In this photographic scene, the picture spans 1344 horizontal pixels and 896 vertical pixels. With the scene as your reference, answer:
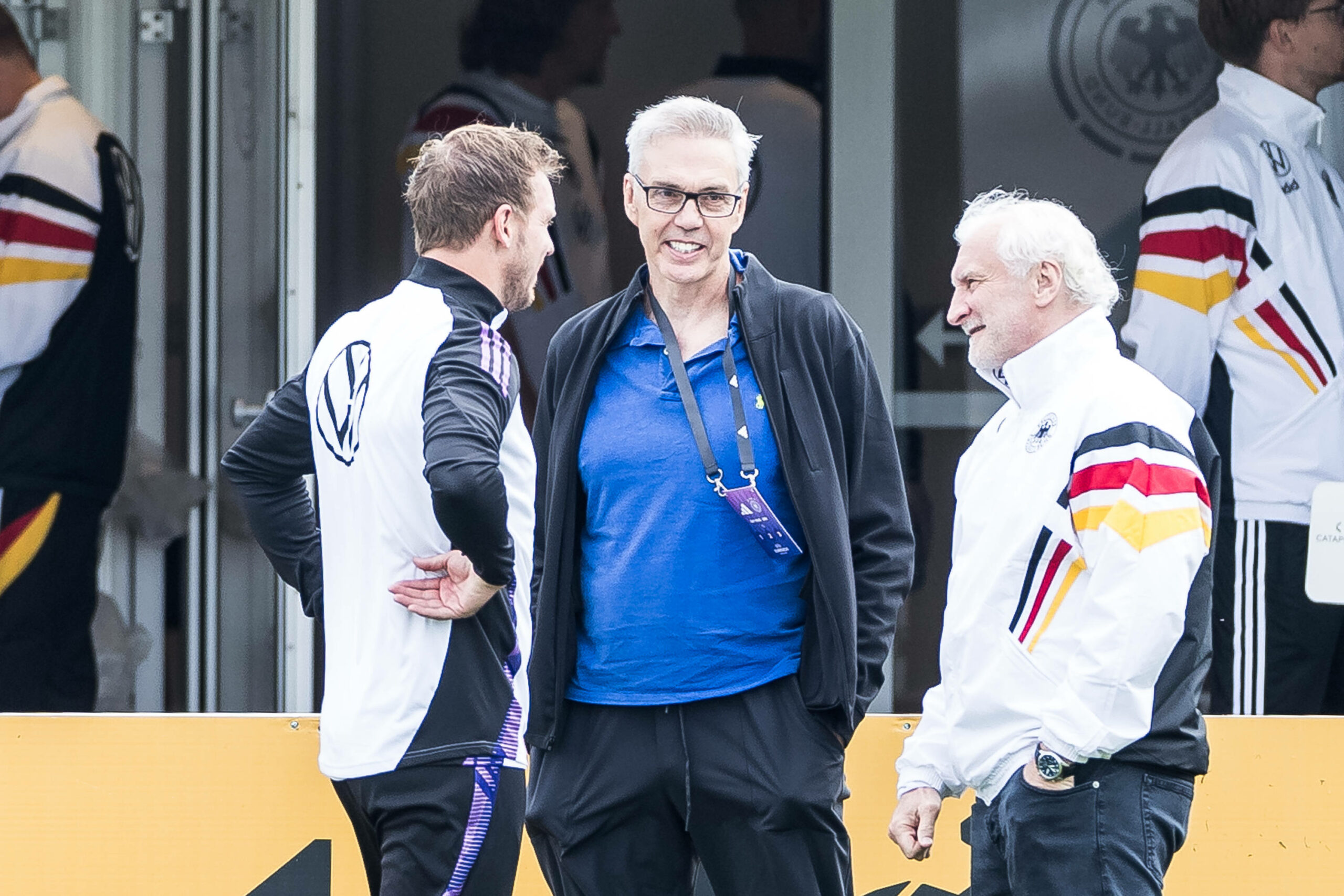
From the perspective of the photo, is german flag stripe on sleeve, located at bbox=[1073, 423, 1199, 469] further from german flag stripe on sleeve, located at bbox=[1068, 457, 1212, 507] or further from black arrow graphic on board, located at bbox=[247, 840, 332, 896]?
black arrow graphic on board, located at bbox=[247, 840, 332, 896]

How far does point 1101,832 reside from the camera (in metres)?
2.01

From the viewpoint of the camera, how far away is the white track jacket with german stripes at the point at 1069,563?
1.98 metres

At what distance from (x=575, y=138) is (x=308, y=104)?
3.16 feet

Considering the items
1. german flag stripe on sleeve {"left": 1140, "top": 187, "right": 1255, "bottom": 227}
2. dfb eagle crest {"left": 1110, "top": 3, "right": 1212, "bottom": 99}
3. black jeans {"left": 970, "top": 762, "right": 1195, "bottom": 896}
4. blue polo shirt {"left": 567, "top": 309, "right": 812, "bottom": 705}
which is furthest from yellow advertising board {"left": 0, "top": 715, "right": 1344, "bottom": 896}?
dfb eagle crest {"left": 1110, "top": 3, "right": 1212, "bottom": 99}


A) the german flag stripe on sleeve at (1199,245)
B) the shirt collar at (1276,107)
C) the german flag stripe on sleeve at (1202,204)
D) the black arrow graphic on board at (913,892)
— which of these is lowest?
the black arrow graphic on board at (913,892)

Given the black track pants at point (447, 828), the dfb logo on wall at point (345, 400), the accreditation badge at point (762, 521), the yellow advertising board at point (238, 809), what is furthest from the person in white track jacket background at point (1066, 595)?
the yellow advertising board at point (238, 809)

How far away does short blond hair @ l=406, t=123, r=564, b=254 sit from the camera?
7.50ft

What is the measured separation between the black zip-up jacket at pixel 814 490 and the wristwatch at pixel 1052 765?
0.31 m

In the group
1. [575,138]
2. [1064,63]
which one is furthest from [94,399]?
[1064,63]

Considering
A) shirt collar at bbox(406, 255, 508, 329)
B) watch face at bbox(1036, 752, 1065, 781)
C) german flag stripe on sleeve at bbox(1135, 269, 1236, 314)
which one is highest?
german flag stripe on sleeve at bbox(1135, 269, 1236, 314)

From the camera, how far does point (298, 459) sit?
2.41 metres

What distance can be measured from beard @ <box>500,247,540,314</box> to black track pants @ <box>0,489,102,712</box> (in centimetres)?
272

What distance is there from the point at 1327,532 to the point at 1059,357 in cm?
241

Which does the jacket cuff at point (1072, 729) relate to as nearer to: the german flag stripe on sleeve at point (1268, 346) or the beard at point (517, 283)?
the beard at point (517, 283)
